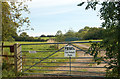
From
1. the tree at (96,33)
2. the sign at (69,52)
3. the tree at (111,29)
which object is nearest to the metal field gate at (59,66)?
the sign at (69,52)

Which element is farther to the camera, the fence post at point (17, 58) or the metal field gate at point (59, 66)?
the fence post at point (17, 58)

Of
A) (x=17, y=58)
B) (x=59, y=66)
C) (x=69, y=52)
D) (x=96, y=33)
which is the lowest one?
(x=59, y=66)

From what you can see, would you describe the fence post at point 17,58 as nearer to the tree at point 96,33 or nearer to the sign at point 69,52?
the sign at point 69,52

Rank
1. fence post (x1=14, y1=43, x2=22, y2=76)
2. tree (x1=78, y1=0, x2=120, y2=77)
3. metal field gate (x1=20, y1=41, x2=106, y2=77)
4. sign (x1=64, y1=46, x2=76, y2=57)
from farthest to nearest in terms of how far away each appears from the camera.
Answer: fence post (x1=14, y1=43, x2=22, y2=76) < sign (x1=64, y1=46, x2=76, y2=57) < metal field gate (x1=20, y1=41, x2=106, y2=77) < tree (x1=78, y1=0, x2=120, y2=77)

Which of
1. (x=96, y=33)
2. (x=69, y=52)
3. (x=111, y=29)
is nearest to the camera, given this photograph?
(x=111, y=29)

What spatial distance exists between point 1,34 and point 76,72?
13.3 ft

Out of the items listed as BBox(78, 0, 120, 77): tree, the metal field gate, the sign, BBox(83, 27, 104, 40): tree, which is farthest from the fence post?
BBox(78, 0, 120, 77): tree

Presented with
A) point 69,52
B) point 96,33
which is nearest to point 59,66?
point 69,52

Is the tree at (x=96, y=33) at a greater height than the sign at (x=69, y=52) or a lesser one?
greater

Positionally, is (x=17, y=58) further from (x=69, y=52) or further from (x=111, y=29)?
(x=111, y=29)

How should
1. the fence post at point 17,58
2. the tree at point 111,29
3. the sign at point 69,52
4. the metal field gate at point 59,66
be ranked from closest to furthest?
the tree at point 111,29 < the metal field gate at point 59,66 < the sign at point 69,52 < the fence post at point 17,58

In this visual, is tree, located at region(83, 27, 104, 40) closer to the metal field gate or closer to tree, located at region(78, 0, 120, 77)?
tree, located at region(78, 0, 120, 77)

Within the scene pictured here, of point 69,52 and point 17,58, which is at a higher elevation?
point 69,52

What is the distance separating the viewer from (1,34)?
7074 millimetres
